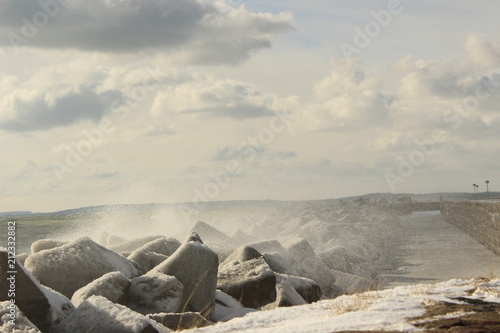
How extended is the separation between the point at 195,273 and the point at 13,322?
2.27 meters

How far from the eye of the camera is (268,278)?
21.5 ft

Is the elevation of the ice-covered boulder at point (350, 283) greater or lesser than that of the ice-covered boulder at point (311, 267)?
lesser

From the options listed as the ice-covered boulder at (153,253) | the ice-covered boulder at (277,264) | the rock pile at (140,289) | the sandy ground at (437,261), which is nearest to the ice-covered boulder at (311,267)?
the ice-covered boulder at (277,264)

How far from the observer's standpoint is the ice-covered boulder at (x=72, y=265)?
20.2ft

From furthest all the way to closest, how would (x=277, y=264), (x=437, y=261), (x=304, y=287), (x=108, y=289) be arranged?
1. (x=437, y=261)
2. (x=277, y=264)
3. (x=304, y=287)
4. (x=108, y=289)

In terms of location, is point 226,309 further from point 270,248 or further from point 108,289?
point 270,248

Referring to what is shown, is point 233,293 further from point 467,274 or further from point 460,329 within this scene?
point 467,274

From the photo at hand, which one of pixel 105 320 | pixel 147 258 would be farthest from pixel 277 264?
pixel 105 320

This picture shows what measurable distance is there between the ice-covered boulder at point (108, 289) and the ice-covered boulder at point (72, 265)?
704 millimetres

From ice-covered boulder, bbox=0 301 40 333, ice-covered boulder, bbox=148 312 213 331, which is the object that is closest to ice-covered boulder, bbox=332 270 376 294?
ice-covered boulder, bbox=148 312 213 331

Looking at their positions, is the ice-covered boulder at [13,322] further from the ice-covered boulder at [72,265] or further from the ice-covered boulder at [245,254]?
the ice-covered boulder at [245,254]

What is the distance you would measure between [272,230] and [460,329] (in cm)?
1478

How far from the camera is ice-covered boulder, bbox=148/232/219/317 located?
5.87m

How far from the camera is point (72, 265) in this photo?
625cm
